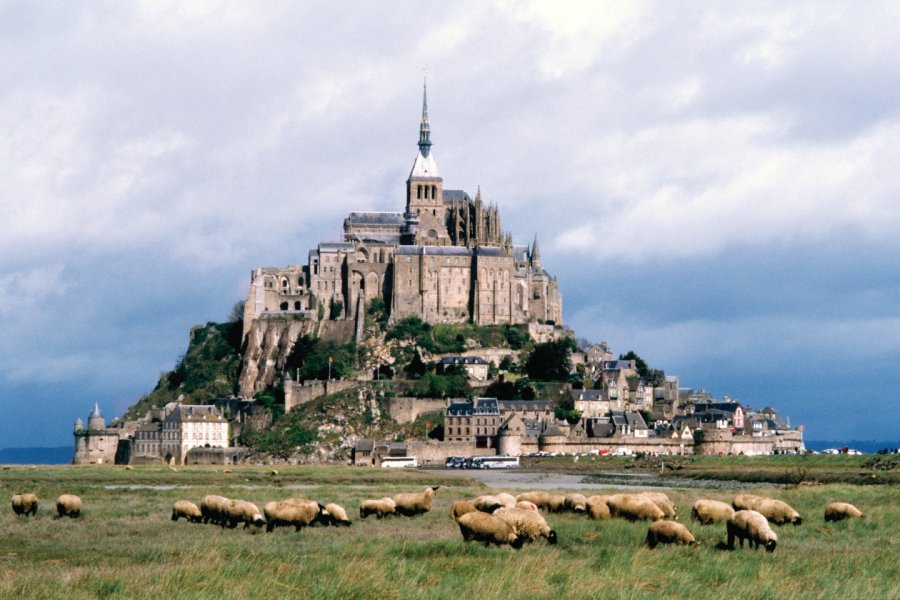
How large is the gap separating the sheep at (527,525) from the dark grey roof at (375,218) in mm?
121953

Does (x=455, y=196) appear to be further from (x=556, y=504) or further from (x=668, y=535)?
(x=668, y=535)

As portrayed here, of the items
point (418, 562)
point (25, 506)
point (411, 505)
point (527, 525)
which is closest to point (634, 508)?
point (527, 525)

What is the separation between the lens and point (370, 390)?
124500 millimetres

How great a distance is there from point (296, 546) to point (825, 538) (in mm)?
13210

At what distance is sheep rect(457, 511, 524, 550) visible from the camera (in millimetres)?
27844

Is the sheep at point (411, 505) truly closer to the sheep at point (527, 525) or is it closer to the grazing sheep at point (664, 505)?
the grazing sheep at point (664, 505)

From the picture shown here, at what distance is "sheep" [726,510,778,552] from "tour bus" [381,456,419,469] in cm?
8029

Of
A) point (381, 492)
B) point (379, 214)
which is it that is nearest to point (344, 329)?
point (379, 214)

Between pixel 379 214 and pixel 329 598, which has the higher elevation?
pixel 379 214

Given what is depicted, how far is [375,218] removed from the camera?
151375 mm

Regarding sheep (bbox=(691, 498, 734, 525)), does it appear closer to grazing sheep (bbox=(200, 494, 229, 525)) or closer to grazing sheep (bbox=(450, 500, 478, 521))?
grazing sheep (bbox=(450, 500, 478, 521))

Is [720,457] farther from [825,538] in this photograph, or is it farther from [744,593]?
[744,593]

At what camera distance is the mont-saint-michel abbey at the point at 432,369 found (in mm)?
119312

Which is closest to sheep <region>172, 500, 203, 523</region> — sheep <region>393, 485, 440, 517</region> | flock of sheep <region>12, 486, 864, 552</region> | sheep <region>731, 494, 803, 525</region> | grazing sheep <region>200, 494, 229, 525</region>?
flock of sheep <region>12, 486, 864, 552</region>
